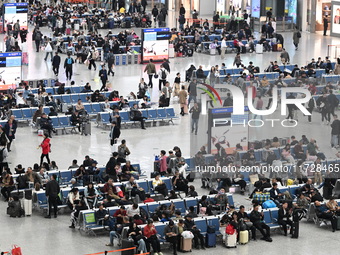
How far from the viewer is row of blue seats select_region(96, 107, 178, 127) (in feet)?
125

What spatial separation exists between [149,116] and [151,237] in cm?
1466

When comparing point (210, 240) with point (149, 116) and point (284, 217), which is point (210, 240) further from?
point (149, 116)

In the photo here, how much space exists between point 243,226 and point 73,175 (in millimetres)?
6313

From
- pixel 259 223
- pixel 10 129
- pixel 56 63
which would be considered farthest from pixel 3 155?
pixel 56 63

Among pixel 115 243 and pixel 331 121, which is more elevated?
pixel 331 121

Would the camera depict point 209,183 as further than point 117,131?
No

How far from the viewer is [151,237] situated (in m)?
24.8

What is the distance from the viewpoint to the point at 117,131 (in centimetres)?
3525

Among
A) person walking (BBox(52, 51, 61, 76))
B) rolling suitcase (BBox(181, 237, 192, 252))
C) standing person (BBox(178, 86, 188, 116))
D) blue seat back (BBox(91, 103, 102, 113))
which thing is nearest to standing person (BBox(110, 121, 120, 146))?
blue seat back (BBox(91, 103, 102, 113))

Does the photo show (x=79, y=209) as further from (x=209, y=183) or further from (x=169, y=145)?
(x=169, y=145)

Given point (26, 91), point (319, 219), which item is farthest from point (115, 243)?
point (26, 91)

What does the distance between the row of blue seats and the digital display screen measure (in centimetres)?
603

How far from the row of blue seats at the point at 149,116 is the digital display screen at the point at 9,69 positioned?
6028mm


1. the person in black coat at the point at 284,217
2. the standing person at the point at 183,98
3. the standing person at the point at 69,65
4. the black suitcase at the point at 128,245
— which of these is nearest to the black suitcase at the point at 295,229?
the person in black coat at the point at 284,217
